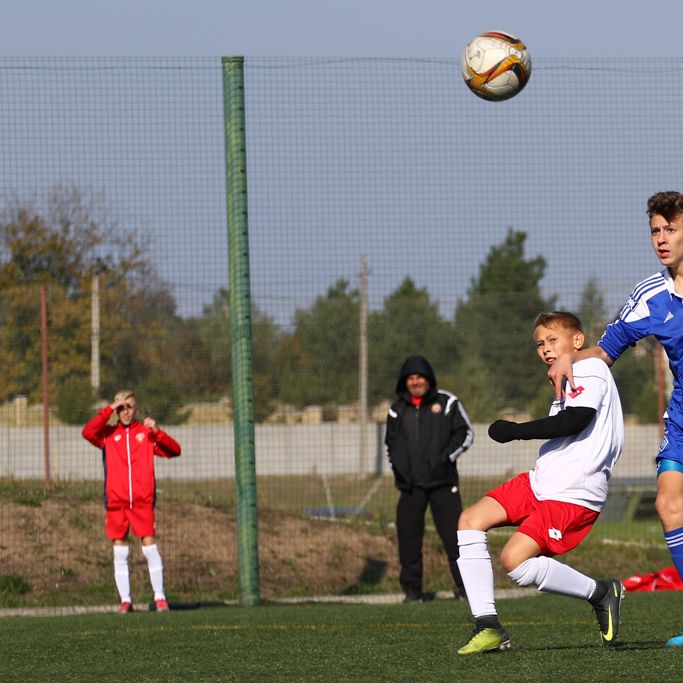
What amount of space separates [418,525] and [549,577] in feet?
17.1

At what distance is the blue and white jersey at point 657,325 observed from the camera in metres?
5.41

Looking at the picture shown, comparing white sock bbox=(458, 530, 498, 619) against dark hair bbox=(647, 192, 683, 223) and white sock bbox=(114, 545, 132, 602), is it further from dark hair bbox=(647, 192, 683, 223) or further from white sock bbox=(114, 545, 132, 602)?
white sock bbox=(114, 545, 132, 602)

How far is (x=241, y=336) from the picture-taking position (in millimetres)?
9969

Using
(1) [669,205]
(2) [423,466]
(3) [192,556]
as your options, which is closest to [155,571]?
(3) [192,556]

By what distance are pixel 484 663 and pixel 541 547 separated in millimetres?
529

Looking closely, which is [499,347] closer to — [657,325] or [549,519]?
[657,325]

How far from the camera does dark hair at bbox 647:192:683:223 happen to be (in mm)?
5312

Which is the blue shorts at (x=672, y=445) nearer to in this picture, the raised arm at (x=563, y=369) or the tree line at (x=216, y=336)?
the raised arm at (x=563, y=369)

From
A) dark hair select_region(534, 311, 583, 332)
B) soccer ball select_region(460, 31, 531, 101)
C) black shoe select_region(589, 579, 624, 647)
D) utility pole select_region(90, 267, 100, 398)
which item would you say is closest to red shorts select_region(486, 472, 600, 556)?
black shoe select_region(589, 579, 624, 647)

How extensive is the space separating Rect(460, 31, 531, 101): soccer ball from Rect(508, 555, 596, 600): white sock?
16.1ft

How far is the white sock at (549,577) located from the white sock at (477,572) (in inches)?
5.1

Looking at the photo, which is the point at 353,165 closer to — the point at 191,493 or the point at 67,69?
the point at 67,69

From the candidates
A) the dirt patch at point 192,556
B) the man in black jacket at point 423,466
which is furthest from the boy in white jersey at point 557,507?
the dirt patch at point 192,556

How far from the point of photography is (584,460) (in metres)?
5.25
